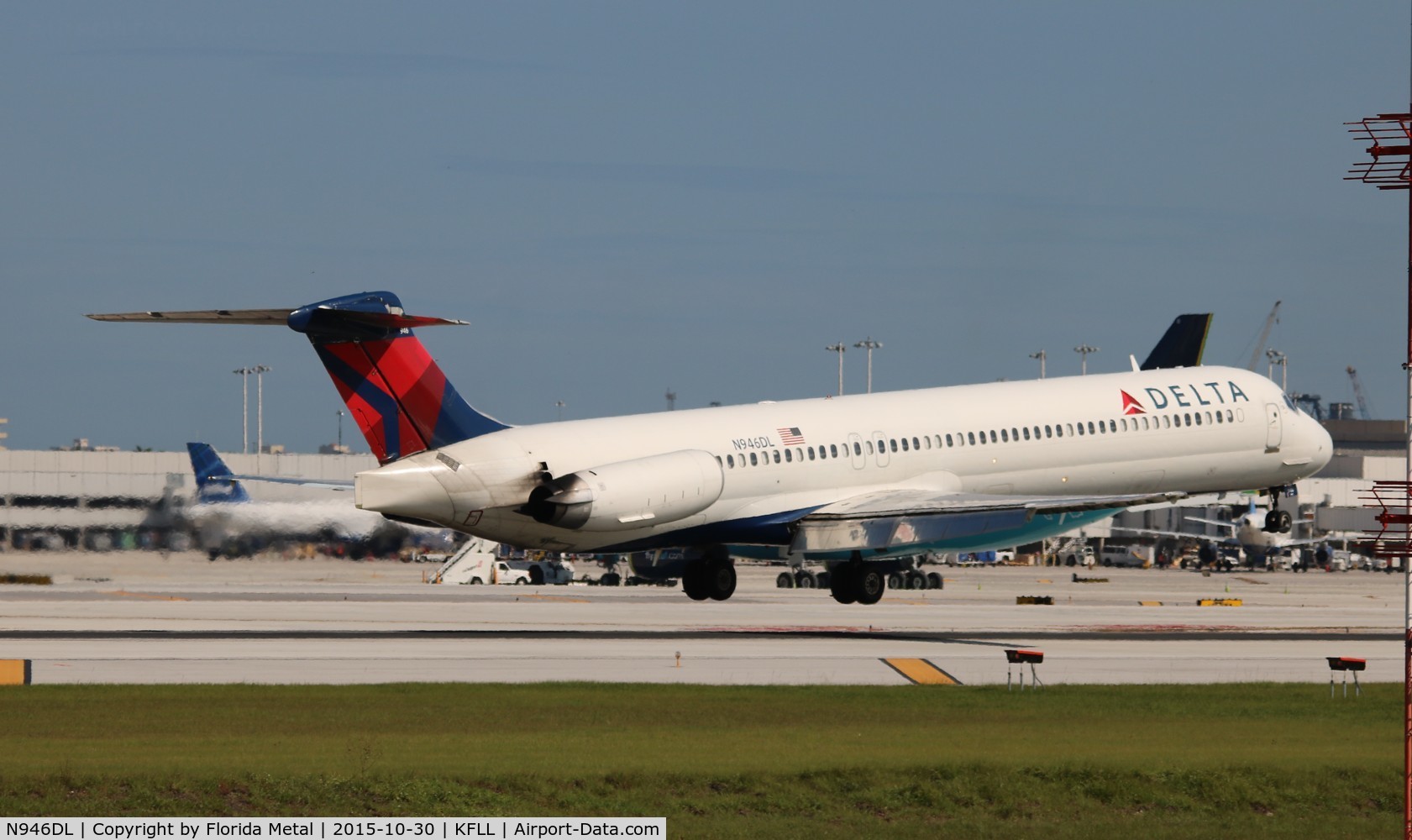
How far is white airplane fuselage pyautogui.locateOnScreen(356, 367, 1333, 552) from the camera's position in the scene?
134ft

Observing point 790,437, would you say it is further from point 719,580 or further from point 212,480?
point 212,480

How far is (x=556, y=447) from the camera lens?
4178 centimetres

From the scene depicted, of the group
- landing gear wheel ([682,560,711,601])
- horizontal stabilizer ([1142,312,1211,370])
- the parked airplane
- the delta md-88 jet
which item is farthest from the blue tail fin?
horizontal stabilizer ([1142,312,1211,370])

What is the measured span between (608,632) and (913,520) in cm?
799

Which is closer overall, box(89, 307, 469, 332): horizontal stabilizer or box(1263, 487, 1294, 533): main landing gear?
box(89, 307, 469, 332): horizontal stabilizer

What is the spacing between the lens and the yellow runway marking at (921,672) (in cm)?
3206

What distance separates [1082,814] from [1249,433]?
112 feet

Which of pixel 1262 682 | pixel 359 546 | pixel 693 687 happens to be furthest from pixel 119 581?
pixel 1262 682

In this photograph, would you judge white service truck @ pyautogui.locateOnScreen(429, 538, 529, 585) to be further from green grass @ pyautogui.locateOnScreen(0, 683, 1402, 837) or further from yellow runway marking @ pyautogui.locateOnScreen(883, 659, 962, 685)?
green grass @ pyautogui.locateOnScreen(0, 683, 1402, 837)

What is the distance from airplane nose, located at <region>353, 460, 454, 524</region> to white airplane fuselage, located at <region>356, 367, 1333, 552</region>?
36 millimetres

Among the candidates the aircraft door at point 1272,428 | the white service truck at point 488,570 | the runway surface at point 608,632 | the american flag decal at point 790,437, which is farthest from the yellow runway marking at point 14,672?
the white service truck at point 488,570

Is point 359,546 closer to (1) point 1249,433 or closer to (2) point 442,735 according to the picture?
(1) point 1249,433

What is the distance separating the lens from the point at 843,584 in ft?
161

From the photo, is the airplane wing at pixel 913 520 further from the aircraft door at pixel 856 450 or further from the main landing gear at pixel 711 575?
the main landing gear at pixel 711 575
